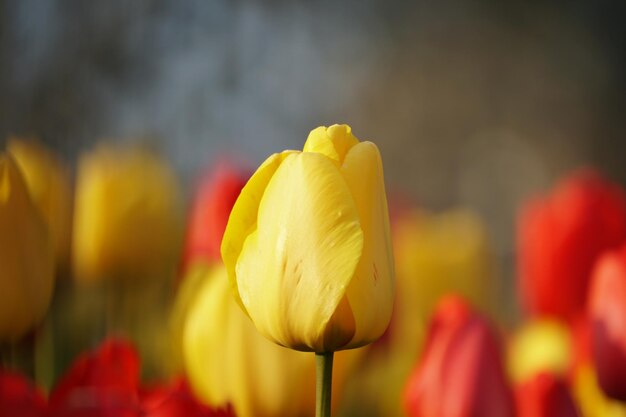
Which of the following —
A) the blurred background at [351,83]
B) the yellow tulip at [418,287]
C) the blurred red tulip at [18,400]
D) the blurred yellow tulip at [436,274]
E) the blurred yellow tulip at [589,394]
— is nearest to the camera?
the blurred red tulip at [18,400]

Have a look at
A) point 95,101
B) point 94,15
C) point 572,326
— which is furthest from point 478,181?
point 572,326

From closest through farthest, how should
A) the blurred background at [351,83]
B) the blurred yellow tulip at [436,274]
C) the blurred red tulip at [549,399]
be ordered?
the blurred red tulip at [549,399] < the blurred yellow tulip at [436,274] < the blurred background at [351,83]

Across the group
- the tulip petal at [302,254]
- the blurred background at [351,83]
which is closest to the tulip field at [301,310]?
the tulip petal at [302,254]

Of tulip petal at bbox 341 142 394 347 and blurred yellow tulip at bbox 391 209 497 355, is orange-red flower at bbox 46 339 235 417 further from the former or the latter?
blurred yellow tulip at bbox 391 209 497 355

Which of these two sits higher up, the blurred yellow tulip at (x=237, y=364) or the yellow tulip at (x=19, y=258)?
the yellow tulip at (x=19, y=258)

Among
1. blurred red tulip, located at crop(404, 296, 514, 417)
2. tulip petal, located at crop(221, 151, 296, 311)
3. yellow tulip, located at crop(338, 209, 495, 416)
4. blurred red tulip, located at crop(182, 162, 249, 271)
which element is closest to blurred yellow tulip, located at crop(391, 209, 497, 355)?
yellow tulip, located at crop(338, 209, 495, 416)

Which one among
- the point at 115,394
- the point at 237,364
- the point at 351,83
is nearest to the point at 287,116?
the point at 351,83

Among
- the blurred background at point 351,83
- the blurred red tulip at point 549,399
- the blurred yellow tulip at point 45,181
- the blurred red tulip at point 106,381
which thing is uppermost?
the blurred background at point 351,83

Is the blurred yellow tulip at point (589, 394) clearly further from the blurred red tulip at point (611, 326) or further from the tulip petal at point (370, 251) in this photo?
the tulip petal at point (370, 251)
